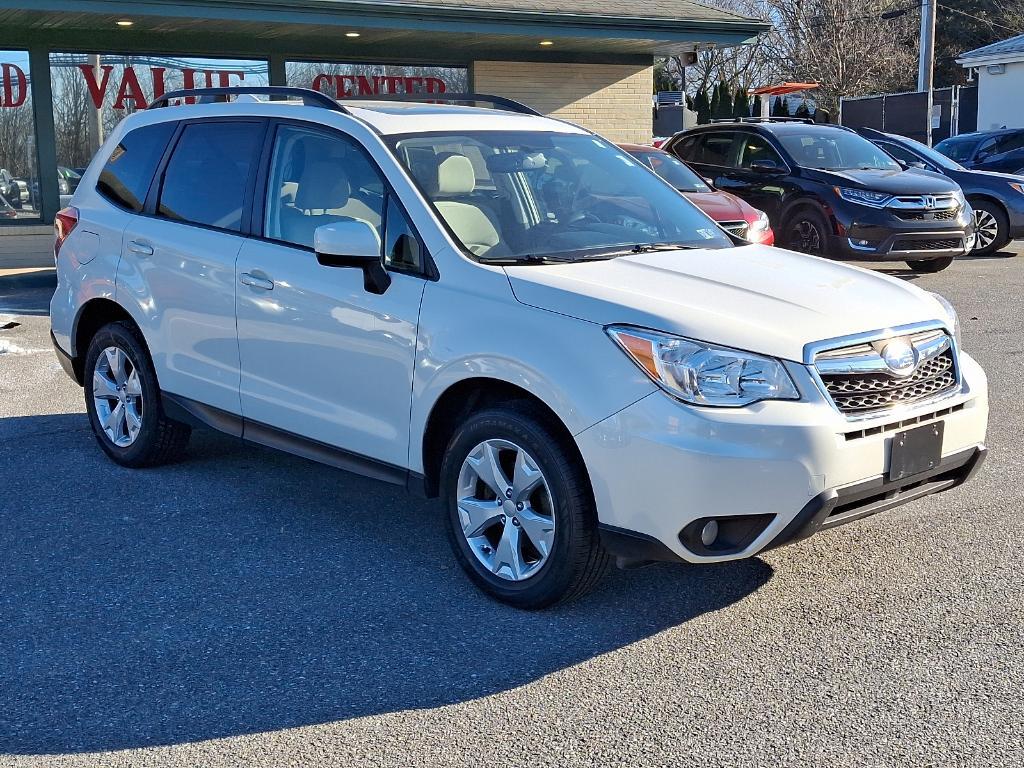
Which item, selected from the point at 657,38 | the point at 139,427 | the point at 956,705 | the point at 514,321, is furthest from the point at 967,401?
the point at 657,38

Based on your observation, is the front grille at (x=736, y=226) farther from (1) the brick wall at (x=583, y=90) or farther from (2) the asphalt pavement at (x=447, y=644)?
(1) the brick wall at (x=583, y=90)

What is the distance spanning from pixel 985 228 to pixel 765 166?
392cm

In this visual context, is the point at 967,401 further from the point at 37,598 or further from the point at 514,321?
the point at 37,598

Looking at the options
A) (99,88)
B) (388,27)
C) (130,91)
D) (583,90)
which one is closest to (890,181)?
(583,90)

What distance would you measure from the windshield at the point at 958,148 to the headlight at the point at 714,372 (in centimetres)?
1848

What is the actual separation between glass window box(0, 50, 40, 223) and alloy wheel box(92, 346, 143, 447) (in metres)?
10.2

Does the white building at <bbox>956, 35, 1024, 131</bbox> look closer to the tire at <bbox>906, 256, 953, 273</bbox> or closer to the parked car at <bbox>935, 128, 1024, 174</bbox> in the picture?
the parked car at <bbox>935, 128, 1024, 174</bbox>

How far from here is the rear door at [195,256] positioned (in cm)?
557

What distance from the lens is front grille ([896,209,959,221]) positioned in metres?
13.6

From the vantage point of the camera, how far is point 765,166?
14695 millimetres

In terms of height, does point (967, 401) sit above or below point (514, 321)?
below

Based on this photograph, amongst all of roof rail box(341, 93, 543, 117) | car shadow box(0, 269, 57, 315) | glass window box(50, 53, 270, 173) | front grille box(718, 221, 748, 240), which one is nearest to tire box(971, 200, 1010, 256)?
front grille box(718, 221, 748, 240)

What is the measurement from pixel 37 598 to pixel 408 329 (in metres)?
1.70

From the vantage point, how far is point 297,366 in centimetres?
517
